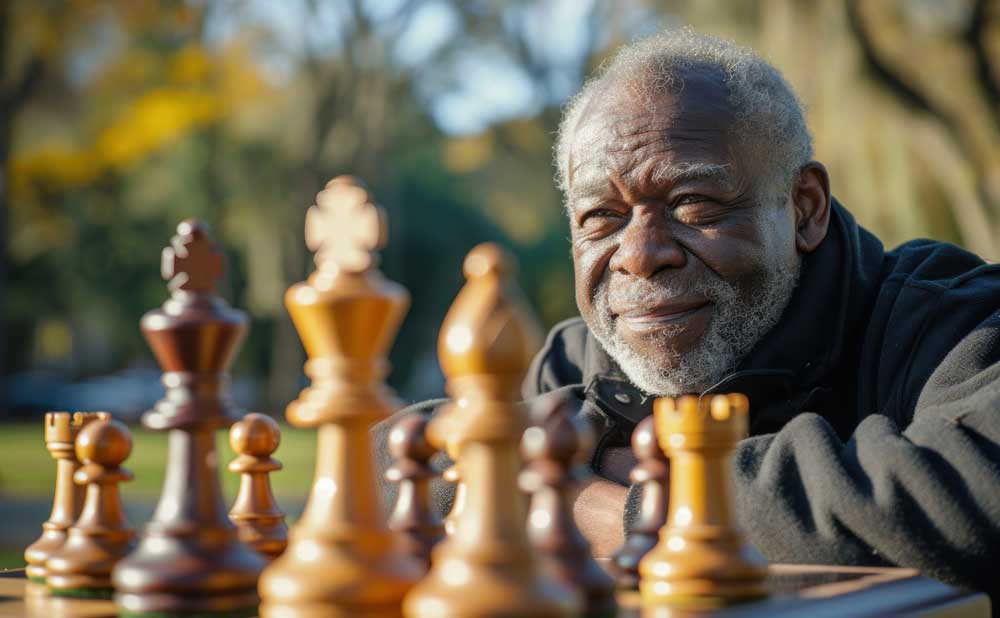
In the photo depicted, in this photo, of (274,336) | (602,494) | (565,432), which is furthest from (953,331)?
(274,336)

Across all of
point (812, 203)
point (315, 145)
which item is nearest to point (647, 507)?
point (812, 203)

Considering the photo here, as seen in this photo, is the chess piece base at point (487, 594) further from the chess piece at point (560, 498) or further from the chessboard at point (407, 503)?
the chess piece at point (560, 498)

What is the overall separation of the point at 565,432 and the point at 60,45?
15.1 m

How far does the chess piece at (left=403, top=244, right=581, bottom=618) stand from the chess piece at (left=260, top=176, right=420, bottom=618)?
7 centimetres

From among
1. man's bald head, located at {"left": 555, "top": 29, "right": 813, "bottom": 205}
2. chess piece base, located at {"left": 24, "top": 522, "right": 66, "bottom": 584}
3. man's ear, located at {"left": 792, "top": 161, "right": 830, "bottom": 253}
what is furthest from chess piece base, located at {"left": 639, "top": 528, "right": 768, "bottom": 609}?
man's ear, located at {"left": 792, "top": 161, "right": 830, "bottom": 253}

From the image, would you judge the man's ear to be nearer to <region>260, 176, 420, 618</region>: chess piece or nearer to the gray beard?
the gray beard

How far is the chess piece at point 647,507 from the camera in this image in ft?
4.77

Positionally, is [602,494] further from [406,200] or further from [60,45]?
[406,200]

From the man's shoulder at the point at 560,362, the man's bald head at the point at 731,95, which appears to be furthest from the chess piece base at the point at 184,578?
the man's shoulder at the point at 560,362

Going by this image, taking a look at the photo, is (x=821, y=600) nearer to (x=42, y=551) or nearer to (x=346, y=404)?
(x=346, y=404)

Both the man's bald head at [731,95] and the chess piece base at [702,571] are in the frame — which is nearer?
the chess piece base at [702,571]

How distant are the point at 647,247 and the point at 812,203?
596 millimetres

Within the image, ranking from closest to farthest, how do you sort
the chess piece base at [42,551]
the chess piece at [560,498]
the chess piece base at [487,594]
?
the chess piece base at [487,594]
the chess piece at [560,498]
the chess piece base at [42,551]

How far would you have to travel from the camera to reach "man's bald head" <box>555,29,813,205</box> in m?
2.79
